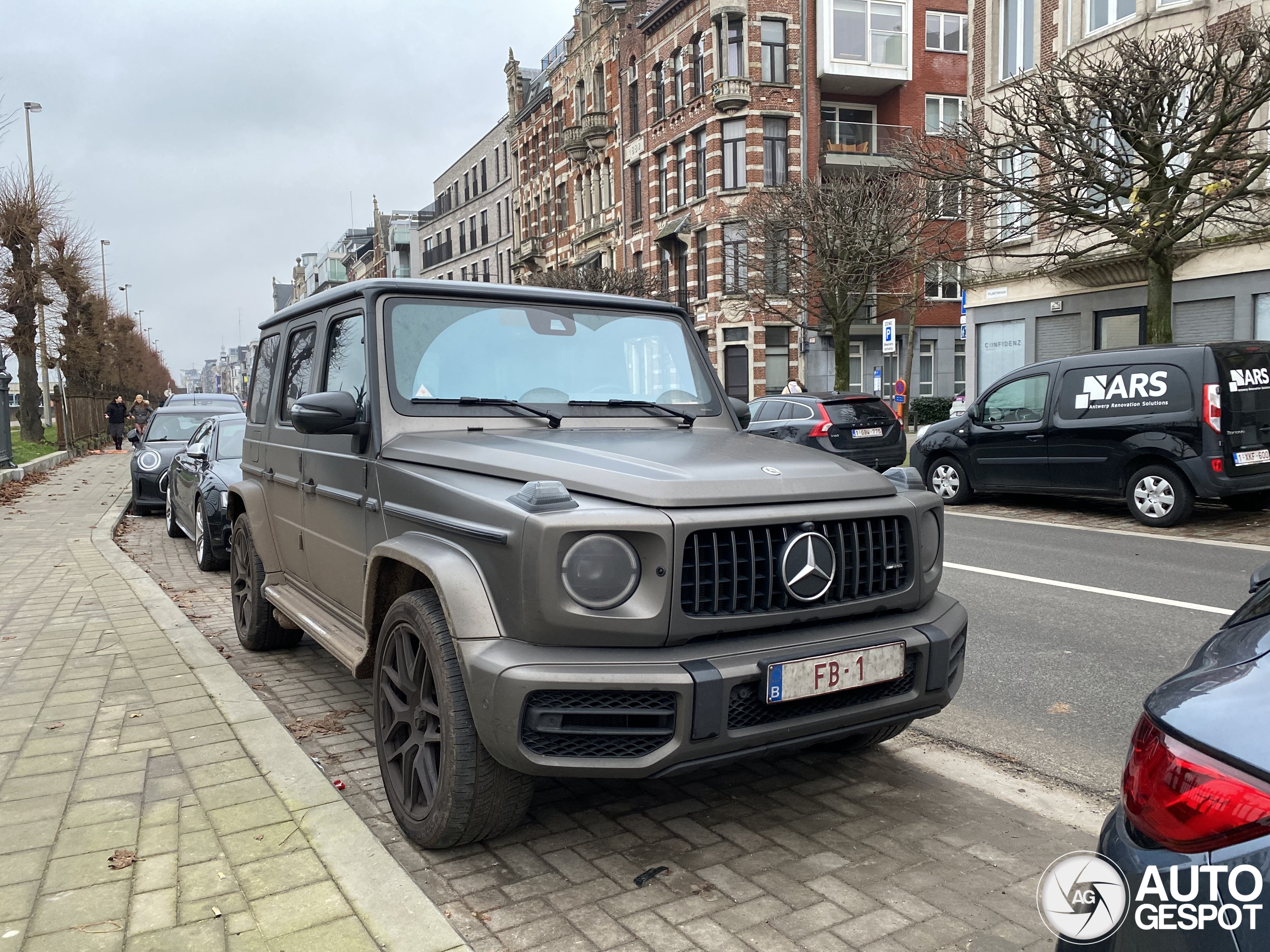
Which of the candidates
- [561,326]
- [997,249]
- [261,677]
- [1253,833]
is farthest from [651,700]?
[997,249]

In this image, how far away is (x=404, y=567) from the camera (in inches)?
138

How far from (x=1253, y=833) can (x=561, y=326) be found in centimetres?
337

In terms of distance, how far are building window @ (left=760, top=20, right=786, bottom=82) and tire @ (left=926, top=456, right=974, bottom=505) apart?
2775 centimetres

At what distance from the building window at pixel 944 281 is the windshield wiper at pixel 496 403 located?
72.8 ft

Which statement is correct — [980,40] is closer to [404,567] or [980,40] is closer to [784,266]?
[784,266]

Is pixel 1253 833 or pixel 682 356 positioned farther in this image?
pixel 682 356

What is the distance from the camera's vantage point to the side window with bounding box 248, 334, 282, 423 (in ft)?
18.2

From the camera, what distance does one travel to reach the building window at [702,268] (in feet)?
128

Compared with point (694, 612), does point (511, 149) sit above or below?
above

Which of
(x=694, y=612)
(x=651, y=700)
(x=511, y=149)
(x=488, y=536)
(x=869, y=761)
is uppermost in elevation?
(x=511, y=149)

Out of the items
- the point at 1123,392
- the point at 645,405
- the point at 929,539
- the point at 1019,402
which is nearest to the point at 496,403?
the point at 645,405

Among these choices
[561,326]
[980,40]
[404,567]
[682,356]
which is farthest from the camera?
[980,40]

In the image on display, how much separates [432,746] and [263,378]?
3.30 meters

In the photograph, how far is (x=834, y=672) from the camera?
2.99m
